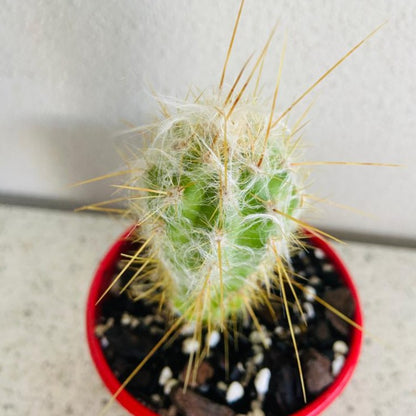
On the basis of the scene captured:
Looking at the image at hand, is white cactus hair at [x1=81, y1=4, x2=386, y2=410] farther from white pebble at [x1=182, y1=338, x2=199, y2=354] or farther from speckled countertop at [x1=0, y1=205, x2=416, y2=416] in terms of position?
speckled countertop at [x1=0, y1=205, x2=416, y2=416]

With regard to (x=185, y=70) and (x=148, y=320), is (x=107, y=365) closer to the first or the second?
(x=148, y=320)

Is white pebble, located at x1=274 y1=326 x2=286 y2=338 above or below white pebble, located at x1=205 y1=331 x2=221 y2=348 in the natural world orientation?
above

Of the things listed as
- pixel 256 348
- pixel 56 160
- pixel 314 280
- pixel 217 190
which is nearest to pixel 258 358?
pixel 256 348

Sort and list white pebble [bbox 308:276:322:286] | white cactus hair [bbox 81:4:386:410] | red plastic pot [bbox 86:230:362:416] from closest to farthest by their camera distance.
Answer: white cactus hair [bbox 81:4:386:410]
red plastic pot [bbox 86:230:362:416]
white pebble [bbox 308:276:322:286]

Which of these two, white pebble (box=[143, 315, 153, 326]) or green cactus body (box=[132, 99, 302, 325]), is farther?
white pebble (box=[143, 315, 153, 326])

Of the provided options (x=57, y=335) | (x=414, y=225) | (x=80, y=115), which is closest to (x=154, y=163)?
(x=80, y=115)

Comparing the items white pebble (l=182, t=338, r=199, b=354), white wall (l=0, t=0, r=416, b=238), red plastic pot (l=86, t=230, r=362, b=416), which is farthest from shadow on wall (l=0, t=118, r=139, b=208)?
white pebble (l=182, t=338, r=199, b=354)

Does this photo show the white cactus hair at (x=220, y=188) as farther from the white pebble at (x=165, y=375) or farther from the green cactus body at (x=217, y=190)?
the white pebble at (x=165, y=375)

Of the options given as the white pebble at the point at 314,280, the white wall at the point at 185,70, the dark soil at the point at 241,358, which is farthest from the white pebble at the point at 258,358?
the white wall at the point at 185,70
